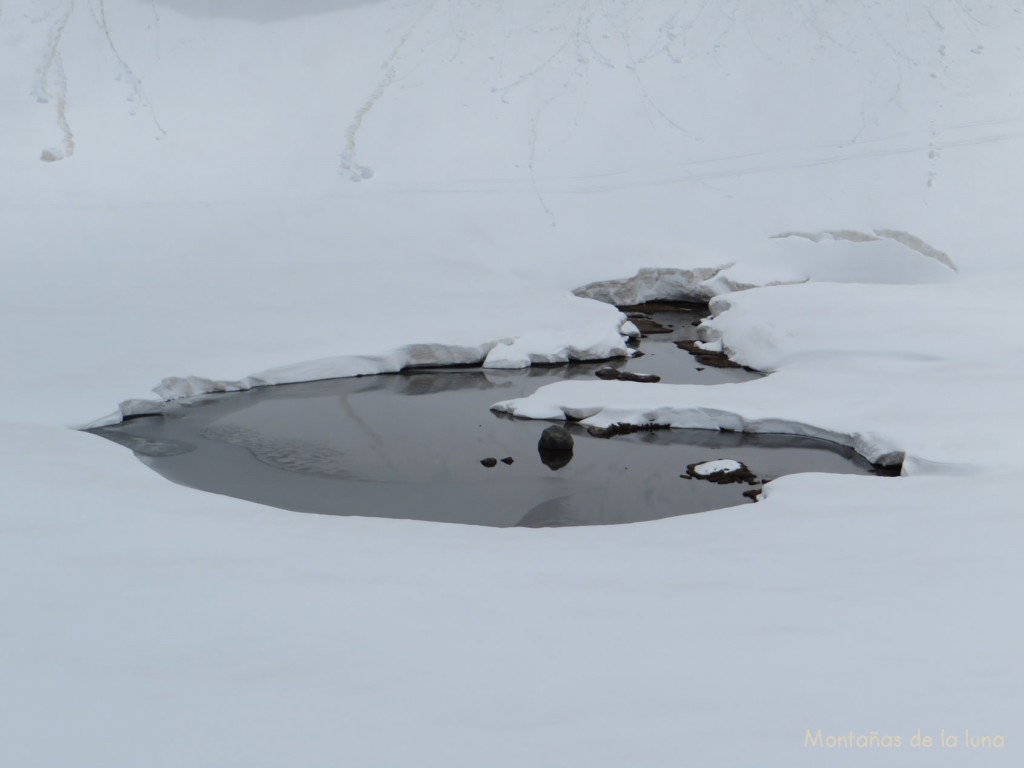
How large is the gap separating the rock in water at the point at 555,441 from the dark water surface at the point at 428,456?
129 millimetres

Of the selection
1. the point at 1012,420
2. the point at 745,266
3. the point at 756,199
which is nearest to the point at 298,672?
the point at 1012,420

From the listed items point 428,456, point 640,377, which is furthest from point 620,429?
point 428,456

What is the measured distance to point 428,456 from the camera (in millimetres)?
10547

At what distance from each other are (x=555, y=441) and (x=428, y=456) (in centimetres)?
133

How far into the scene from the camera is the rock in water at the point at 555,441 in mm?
10617

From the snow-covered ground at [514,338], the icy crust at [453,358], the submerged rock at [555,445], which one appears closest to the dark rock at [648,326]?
the icy crust at [453,358]

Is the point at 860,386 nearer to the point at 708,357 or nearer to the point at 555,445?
the point at 708,357

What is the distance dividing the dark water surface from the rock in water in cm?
13

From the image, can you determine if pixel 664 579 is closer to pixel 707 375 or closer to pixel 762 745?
pixel 762 745

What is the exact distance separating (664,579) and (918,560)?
4.53 ft

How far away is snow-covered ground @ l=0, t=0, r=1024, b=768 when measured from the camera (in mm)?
3686

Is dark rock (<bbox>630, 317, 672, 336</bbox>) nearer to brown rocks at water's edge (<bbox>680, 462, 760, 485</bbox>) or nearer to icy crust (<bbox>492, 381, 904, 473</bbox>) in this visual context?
icy crust (<bbox>492, 381, 904, 473</bbox>)

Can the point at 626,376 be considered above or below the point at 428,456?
above

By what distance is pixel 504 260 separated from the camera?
18062mm
